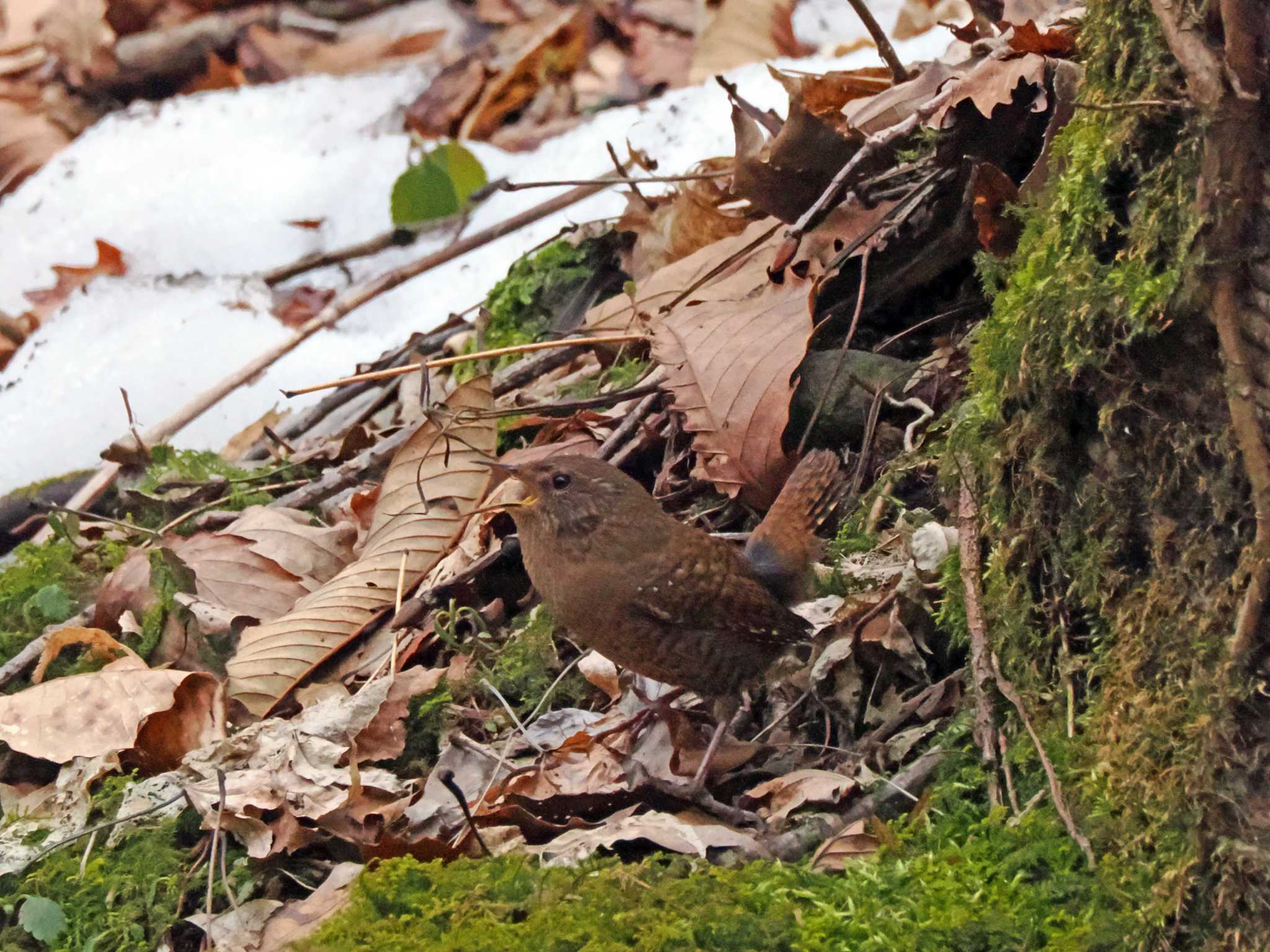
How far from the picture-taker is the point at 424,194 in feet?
18.9

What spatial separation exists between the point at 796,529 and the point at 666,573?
0.34 metres

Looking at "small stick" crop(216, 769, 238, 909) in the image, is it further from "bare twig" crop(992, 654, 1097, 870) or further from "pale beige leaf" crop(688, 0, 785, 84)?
"pale beige leaf" crop(688, 0, 785, 84)

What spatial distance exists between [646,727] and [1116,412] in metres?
1.35

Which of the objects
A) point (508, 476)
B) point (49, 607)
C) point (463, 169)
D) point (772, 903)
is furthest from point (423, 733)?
point (463, 169)

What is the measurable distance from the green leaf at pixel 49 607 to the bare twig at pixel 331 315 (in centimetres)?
64

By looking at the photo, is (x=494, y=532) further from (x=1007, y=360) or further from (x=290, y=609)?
(x=1007, y=360)

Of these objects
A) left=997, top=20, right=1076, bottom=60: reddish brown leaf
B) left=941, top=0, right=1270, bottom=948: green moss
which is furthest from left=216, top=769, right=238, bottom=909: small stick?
left=997, top=20, right=1076, bottom=60: reddish brown leaf

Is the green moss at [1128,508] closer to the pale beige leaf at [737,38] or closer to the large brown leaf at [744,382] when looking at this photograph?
the large brown leaf at [744,382]

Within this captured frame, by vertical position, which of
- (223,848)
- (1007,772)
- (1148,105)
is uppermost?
(1148,105)

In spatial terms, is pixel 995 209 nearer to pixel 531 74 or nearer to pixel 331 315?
pixel 331 315

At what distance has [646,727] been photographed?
313 centimetres

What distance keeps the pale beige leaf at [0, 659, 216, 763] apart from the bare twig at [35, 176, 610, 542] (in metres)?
1.39

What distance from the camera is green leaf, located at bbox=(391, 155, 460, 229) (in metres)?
5.72

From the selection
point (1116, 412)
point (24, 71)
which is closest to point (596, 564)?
point (1116, 412)
